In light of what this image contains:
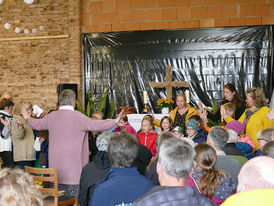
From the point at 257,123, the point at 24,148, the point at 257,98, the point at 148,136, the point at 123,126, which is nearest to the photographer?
the point at 257,123

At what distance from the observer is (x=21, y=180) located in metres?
1.46

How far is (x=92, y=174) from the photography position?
3.19 meters

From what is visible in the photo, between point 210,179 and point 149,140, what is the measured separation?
114 inches

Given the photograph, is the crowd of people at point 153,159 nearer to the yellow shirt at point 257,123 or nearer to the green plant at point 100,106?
the yellow shirt at point 257,123

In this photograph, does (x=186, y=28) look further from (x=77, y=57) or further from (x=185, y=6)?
(x=77, y=57)

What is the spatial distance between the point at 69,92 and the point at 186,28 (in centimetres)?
522

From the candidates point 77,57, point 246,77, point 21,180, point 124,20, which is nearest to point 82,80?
point 77,57

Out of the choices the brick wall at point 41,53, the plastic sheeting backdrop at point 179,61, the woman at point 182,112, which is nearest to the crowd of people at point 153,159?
the woman at point 182,112

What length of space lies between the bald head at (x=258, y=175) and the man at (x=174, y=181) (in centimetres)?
25

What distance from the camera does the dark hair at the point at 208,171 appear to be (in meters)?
2.76

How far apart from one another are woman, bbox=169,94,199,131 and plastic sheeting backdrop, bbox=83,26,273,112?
7.25ft

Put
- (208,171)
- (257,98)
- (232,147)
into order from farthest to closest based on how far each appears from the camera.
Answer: (257,98)
(232,147)
(208,171)

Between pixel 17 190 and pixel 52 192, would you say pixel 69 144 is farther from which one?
pixel 17 190

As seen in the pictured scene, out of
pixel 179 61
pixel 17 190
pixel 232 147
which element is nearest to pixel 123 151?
pixel 17 190
